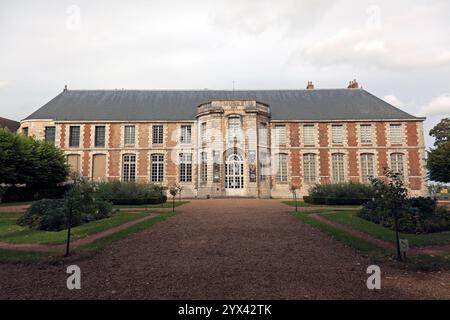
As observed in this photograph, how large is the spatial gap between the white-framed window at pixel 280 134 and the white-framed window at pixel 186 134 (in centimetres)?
834

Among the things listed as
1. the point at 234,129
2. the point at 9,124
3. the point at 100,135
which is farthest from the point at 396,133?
the point at 9,124

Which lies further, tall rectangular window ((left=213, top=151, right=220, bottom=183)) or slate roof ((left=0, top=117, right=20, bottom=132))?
slate roof ((left=0, top=117, right=20, bottom=132))

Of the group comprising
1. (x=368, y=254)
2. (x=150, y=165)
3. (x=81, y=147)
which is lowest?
(x=368, y=254)

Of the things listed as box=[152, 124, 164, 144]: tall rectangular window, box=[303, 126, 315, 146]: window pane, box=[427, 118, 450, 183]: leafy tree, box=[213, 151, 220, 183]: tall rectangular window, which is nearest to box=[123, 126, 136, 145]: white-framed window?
box=[152, 124, 164, 144]: tall rectangular window

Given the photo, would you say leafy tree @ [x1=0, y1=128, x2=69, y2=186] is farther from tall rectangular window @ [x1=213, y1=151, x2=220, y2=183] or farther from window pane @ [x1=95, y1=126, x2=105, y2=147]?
tall rectangular window @ [x1=213, y1=151, x2=220, y2=183]

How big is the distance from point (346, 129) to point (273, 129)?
22.7 ft

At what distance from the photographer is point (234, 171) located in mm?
23844

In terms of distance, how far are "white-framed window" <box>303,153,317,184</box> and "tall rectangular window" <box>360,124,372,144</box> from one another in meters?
4.88

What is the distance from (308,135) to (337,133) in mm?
2720

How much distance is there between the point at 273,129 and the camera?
26.0 meters

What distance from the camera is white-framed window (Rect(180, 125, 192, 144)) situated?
1039 inches
